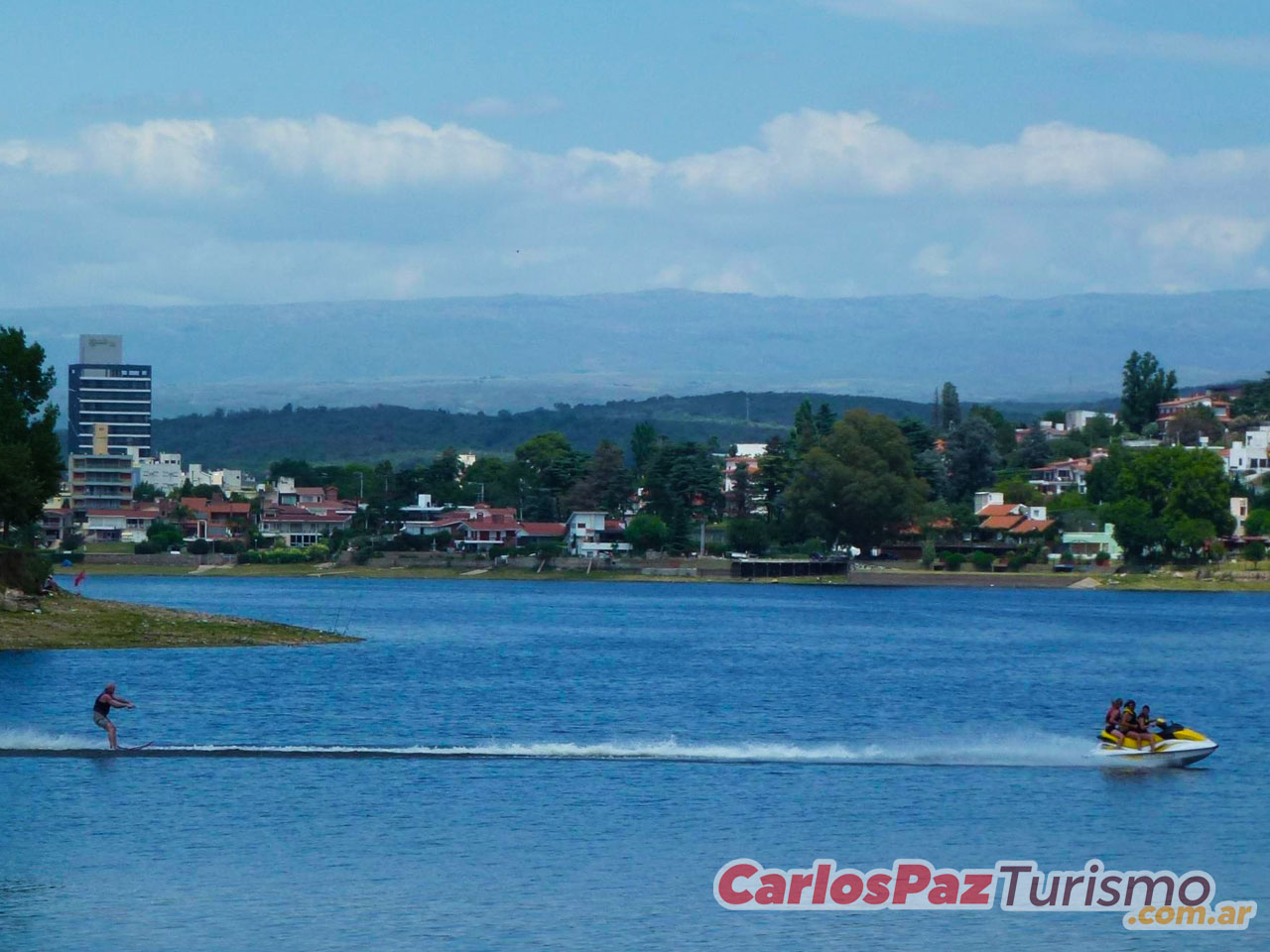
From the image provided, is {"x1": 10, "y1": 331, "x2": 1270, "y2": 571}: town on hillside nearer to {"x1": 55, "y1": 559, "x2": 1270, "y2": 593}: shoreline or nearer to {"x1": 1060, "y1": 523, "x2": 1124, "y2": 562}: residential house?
{"x1": 1060, "y1": 523, "x2": 1124, "y2": 562}: residential house

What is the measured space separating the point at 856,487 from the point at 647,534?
26.2 meters

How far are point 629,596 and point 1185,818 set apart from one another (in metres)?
109

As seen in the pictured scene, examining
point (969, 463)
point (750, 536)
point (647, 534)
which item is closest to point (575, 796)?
point (750, 536)

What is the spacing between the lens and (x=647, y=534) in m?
176

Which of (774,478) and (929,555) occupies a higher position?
(774,478)

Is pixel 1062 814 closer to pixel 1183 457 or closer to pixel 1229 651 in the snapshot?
pixel 1229 651

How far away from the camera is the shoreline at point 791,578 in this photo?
150 metres

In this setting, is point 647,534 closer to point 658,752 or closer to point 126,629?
point 126,629

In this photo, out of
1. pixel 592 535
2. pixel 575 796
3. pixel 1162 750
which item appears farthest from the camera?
pixel 592 535

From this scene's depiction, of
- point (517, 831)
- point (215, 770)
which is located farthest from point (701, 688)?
point (517, 831)

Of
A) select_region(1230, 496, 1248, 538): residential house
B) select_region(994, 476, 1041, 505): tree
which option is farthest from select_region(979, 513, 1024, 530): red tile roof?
select_region(1230, 496, 1248, 538): residential house

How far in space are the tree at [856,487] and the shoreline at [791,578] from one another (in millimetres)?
4082

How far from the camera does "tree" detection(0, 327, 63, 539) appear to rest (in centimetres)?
7256

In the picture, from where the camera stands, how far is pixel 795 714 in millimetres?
55281
